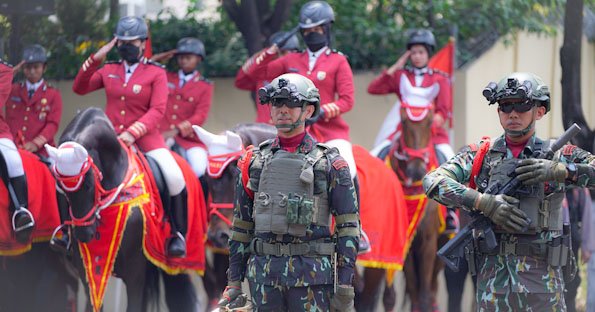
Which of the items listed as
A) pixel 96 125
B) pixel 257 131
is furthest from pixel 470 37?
pixel 96 125

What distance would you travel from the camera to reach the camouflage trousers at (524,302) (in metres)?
6.31

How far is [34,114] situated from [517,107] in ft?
19.0

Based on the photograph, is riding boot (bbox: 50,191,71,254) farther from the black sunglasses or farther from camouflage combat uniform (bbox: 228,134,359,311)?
the black sunglasses

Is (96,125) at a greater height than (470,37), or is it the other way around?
(470,37)

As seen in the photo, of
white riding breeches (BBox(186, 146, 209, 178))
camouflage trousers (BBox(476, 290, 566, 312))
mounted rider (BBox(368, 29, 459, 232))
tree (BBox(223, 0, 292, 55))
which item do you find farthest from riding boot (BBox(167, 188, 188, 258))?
camouflage trousers (BBox(476, 290, 566, 312))

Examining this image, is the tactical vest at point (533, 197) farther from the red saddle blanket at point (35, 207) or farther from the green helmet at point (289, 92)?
the red saddle blanket at point (35, 207)

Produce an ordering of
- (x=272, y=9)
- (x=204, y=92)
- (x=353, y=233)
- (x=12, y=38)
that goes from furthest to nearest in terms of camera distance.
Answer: (x=272, y=9), (x=204, y=92), (x=12, y=38), (x=353, y=233)

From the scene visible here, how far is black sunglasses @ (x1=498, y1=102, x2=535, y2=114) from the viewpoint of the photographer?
6277 millimetres

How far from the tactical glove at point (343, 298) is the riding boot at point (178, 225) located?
360 centimetres

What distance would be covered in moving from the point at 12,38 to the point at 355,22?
15.7 feet

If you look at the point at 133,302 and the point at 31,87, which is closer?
the point at 133,302

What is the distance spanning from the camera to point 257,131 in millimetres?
9320

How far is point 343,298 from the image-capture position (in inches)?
243

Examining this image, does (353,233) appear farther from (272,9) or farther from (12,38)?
(272,9)
